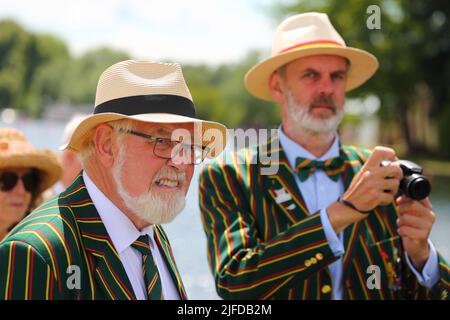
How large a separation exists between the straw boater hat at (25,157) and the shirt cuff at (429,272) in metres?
2.28

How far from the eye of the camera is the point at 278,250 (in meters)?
2.76

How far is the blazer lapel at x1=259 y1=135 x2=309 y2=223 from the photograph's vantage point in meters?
3.03

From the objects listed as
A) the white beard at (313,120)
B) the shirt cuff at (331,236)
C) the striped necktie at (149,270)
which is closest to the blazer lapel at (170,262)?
the striped necktie at (149,270)

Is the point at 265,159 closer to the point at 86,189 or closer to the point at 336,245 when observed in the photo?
the point at 336,245

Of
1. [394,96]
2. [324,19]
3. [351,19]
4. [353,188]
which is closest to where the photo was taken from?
[353,188]

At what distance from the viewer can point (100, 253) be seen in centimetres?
201

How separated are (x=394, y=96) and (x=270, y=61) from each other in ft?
93.3

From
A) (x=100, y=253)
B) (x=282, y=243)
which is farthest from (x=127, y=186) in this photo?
(x=282, y=243)

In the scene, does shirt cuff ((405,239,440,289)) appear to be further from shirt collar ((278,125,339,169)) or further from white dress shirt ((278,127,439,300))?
shirt collar ((278,125,339,169))

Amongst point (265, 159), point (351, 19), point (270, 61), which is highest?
point (351, 19)

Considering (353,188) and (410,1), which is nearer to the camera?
(353,188)

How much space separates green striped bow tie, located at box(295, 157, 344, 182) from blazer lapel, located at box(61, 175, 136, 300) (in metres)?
1.36

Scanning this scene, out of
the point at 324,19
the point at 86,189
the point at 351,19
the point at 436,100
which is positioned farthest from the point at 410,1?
the point at 86,189

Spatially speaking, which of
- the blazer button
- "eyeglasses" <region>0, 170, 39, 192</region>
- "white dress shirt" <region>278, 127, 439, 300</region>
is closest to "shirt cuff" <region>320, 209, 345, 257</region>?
"white dress shirt" <region>278, 127, 439, 300</region>
